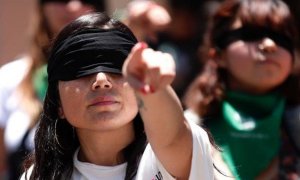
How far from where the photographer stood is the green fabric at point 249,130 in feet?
12.3

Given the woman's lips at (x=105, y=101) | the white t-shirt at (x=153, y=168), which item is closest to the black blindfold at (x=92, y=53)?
the woman's lips at (x=105, y=101)

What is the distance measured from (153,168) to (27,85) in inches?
69.2

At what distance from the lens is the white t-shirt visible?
235 cm

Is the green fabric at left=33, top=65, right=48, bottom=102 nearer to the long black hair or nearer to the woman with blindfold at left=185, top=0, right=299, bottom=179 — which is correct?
the woman with blindfold at left=185, top=0, right=299, bottom=179

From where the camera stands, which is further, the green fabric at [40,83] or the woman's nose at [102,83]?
the green fabric at [40,83]

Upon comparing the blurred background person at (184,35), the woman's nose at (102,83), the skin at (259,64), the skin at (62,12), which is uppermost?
the woman's nose at (102,83)

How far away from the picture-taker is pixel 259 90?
3.89m

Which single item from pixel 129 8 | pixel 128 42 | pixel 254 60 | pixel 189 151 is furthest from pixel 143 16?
pixel 189 151

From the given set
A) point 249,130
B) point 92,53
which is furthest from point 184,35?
point 92,53

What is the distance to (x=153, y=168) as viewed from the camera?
2.55 meters

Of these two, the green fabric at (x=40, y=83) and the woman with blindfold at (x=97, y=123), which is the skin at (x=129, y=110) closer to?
the woman with blindfold at (x=97, y=123)

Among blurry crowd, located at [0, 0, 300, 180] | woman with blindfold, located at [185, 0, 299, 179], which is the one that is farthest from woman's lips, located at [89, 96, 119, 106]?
woman with blindfold, located at [185, 0, 299, 179]

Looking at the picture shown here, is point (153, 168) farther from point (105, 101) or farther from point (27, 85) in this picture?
point (27, 85)

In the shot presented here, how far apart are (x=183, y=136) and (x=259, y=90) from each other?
1.66 meters
